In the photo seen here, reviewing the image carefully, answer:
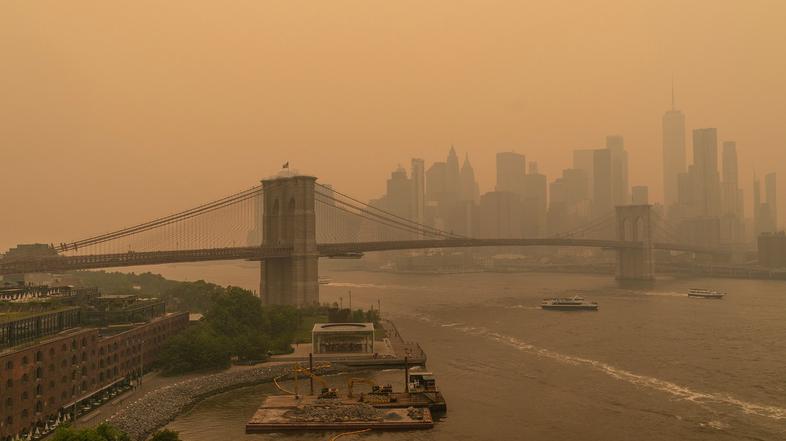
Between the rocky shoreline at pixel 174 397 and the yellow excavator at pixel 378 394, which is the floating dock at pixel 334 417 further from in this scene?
the rocky shoreline at pixel 174 397

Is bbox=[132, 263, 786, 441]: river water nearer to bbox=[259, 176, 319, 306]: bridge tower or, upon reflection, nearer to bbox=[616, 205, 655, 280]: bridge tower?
bbox=[259, 176, 319, 306]: bridge tower

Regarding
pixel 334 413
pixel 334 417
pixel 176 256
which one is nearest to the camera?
pixel 334 417

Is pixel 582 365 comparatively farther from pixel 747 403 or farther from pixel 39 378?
pixel 39 378

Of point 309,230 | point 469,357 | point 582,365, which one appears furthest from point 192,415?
point 309,230

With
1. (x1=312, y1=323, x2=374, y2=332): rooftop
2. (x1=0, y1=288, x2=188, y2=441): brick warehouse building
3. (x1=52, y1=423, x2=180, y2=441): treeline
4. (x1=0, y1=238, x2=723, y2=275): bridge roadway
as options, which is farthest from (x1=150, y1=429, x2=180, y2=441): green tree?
(x1=0, y1=238, x2=723, y2=275): bridge roadway

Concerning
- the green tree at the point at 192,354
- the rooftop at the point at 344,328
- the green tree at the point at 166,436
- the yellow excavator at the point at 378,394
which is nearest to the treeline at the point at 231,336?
the green tree at the point at 192,354

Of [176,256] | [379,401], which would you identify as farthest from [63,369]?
[176,256]

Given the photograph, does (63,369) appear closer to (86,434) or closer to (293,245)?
(86,434)

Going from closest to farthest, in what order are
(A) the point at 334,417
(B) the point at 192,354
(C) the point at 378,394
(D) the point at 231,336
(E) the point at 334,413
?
(A) the point at 334,417 < (E) the point at 334,413 < (C) the point at 378,394 < (B) the point at 192,354 < (D) the point at 231,336
